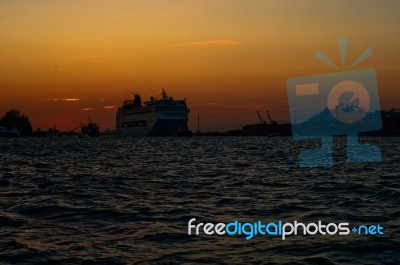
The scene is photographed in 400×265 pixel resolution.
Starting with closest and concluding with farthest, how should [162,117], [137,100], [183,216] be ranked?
[183,216], [162,117], [137,100]

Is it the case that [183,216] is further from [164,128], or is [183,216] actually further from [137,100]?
[137,100]

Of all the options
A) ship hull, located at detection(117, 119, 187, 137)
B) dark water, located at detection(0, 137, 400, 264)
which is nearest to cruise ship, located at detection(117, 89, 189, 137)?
ship hull, located at detection(117, 119, 187, 137)

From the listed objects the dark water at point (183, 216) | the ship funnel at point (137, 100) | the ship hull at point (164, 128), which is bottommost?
the dark water at point (183, 216)

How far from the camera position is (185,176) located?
2608 cm

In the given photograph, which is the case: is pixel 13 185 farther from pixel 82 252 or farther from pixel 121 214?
pixel 82 252

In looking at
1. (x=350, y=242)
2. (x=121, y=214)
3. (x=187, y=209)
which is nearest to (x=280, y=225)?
(x=350, y=242)

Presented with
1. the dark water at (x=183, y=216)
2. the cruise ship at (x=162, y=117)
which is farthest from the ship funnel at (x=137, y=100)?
the dark water at (x=183, y=216)

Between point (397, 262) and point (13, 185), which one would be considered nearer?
point (397, 262)

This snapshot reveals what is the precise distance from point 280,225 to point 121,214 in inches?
169

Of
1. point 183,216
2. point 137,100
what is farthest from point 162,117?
point 183,216

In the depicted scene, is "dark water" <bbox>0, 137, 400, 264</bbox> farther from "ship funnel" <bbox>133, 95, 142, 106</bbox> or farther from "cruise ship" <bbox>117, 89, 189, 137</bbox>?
"ship funnel" <bbox>133, 95, 142, 106</bbox>

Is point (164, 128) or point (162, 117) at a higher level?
point (162, 117)

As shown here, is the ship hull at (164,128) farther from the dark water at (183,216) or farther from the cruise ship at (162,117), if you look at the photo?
the dark water at (183,216)

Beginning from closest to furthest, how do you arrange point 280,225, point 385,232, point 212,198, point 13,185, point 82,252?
point 82,252, point 385,232, point 280,225, point 212,198, point 13,185
